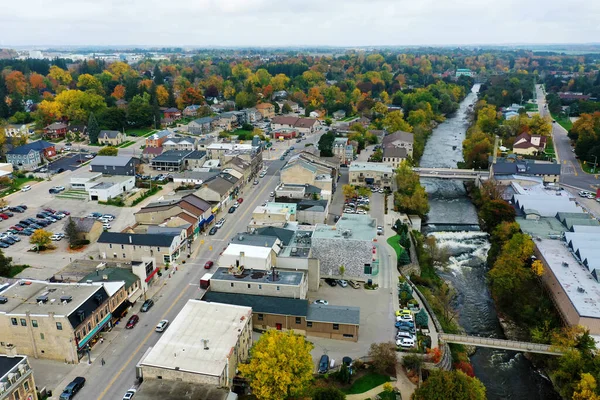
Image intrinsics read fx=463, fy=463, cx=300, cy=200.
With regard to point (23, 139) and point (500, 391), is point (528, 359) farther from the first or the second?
point (23, 139)

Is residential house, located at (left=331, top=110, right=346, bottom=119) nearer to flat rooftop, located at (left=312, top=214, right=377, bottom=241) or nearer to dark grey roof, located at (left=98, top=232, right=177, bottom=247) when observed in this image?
flat rooftop, located at (left=312, top=214, right=377, bottom=241)

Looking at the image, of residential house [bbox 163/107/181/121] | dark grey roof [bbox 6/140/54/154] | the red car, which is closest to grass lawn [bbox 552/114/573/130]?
residential house [bbox 163/107/181/121]

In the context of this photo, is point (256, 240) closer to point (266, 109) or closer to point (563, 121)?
point (266, 109)

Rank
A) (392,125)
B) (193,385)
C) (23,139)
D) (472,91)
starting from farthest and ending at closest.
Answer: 1. (472,91)
2. (392,125)
3. (23,139)
4. (193,385)

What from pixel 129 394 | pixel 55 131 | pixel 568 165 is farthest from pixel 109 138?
pixel 568 165

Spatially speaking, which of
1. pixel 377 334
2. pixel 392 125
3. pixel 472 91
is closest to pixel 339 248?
pixel 377 334

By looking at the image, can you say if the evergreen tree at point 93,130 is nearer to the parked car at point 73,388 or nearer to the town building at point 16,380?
the parked car at point 73,388

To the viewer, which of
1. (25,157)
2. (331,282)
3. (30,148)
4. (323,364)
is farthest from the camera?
(30,148)
